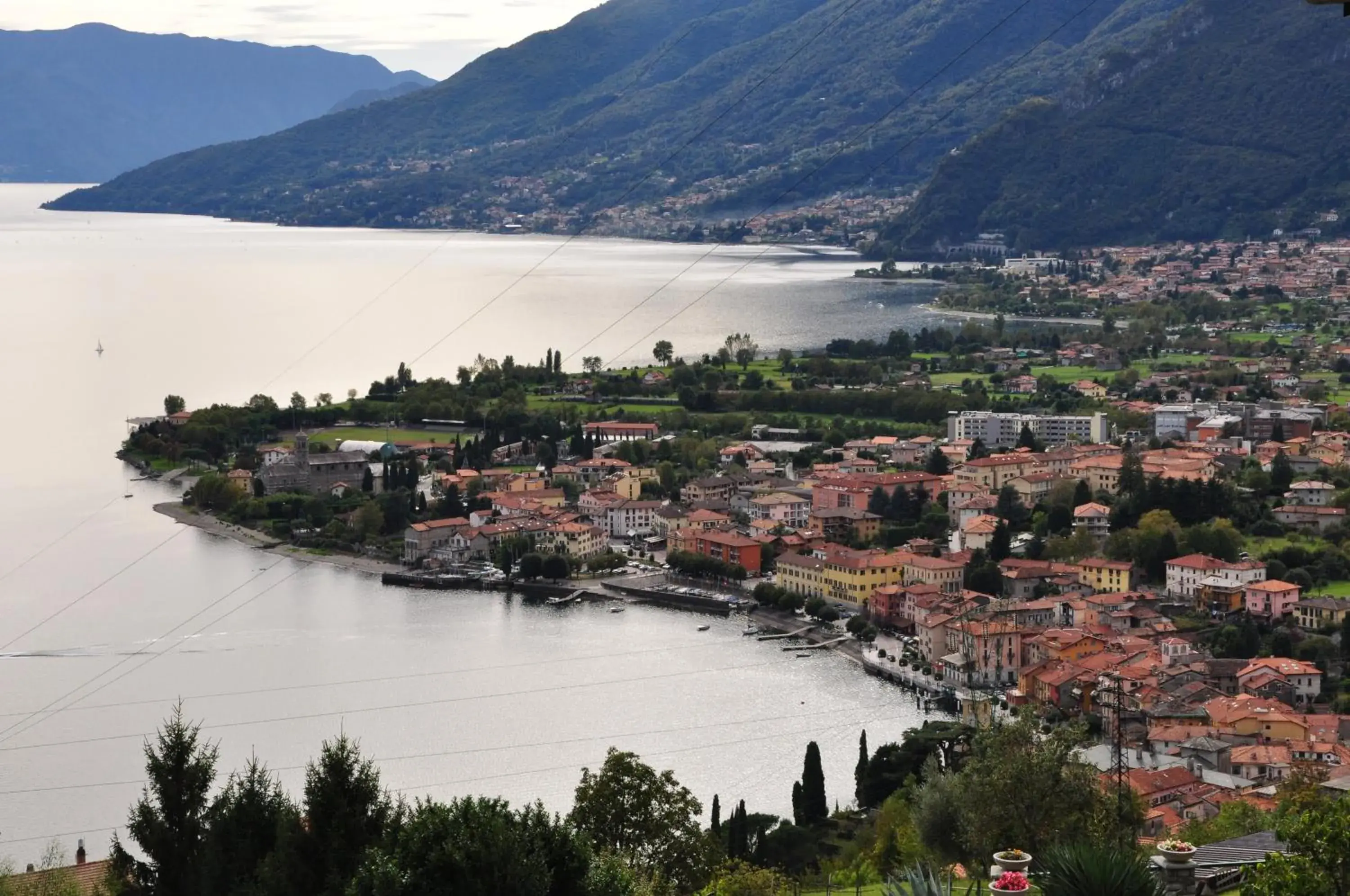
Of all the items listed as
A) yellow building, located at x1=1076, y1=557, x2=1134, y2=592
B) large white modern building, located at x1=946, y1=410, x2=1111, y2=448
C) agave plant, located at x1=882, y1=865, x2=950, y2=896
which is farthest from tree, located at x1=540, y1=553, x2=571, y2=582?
agave plant, located at x1=882, y1=865, x2=950, y2=896

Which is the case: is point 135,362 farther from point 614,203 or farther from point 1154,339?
point 614,203

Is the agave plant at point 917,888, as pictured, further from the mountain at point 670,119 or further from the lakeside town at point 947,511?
the mountain at point 670,119

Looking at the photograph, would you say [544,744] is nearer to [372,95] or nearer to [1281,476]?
[1281,476]

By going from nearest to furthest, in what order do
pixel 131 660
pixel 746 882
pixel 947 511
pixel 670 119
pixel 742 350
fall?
pixel 746 882
pixel 131 660
pixel 947 511
pixel 742 350
pixel 670 119

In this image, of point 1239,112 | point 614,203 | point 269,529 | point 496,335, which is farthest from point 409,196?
point 269,529

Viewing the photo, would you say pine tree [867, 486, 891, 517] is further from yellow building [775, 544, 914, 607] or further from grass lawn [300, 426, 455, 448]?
grass lawn [300, 426, 455, 448]

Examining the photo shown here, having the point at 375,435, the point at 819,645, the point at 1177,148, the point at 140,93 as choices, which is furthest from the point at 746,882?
the point at 140,93

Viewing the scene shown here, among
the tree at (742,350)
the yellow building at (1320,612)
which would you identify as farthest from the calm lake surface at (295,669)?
the yellow building at (1320,612)
